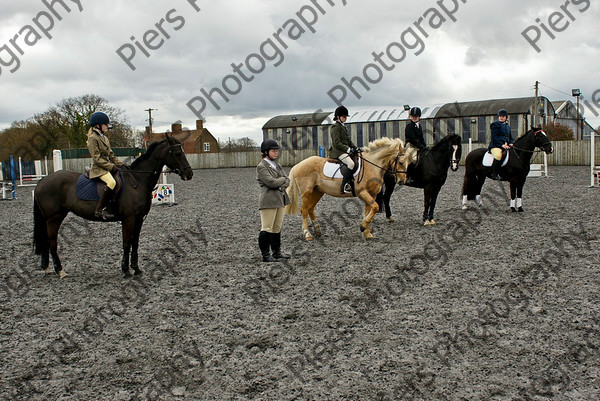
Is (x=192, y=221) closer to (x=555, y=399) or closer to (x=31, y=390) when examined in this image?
(x=31, y=390)

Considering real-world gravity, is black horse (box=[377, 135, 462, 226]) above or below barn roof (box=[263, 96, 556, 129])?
below

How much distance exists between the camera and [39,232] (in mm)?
7633

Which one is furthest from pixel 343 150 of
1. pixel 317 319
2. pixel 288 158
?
pixel 288 158

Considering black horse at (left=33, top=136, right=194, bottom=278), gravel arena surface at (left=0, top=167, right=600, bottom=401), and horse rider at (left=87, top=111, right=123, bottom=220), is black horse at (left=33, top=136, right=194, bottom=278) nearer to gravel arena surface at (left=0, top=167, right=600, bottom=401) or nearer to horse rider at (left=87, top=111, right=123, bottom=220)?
horse rider at (left=87, top=111, right=123, bottom=220)

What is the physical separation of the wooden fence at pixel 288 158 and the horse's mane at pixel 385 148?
29.8 m

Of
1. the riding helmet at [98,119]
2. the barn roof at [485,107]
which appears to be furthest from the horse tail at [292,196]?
the barn roof at [485,107]

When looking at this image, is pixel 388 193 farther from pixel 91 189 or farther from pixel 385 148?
pixel 91 189

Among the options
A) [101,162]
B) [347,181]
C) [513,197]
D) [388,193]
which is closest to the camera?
[101,162]

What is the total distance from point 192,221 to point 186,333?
8220mm

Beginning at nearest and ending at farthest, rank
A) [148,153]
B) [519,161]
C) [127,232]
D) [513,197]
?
[127,232] → [148,153] → [519,161] → [513,197]

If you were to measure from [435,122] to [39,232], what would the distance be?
4392 cm

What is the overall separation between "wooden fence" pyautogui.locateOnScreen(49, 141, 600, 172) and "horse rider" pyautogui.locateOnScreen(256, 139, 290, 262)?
108 ft

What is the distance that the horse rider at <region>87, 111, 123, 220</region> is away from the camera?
704 centimetres

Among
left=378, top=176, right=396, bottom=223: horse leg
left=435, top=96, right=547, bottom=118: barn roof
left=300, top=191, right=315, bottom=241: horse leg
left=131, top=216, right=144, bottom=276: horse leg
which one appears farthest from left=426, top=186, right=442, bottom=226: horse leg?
left=435, top=96, right=547, bottom=118: barn roof
